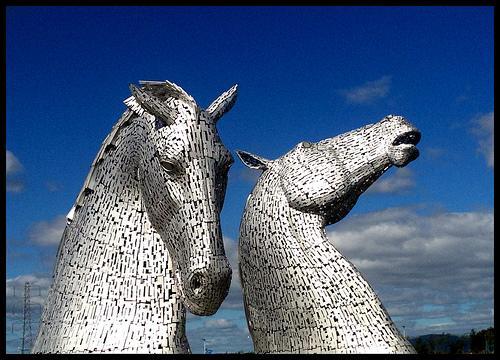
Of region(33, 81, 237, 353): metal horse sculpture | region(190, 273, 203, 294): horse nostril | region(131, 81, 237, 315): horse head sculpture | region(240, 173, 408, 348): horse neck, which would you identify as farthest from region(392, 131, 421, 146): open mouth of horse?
region(190, 273, 203, 294): horse nostril

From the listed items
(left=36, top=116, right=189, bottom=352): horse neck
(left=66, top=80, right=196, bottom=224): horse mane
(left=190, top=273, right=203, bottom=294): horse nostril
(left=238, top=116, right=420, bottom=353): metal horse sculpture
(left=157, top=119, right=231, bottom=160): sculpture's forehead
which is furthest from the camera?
(left=238, top=116, right=420, bottom=353): metal horse sculpture

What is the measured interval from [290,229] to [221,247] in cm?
320

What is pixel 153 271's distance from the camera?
3.93 metres

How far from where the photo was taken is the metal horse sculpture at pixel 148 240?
3656mm

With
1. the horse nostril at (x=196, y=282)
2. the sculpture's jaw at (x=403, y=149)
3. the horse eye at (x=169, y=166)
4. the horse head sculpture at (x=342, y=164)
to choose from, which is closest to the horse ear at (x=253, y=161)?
the horse head sculpture at (x=342, y=164)

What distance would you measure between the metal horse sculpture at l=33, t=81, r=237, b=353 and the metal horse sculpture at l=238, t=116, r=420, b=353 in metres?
2.70

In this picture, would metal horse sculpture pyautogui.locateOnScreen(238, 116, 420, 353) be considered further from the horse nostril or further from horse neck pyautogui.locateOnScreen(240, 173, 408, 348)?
the horse nostril

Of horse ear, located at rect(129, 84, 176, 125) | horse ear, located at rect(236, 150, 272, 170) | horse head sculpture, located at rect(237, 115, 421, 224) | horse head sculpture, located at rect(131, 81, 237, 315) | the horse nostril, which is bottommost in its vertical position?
the horse nostril

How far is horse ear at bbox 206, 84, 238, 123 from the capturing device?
4074mm

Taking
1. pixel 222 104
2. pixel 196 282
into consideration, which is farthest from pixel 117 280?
pixel 222 104

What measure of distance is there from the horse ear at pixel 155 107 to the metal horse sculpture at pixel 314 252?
3.11m

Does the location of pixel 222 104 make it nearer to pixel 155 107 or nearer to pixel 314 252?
pixel 155 107

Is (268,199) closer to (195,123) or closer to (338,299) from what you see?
(338,299)

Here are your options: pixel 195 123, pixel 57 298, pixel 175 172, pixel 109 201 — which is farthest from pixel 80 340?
pixel 195 123
